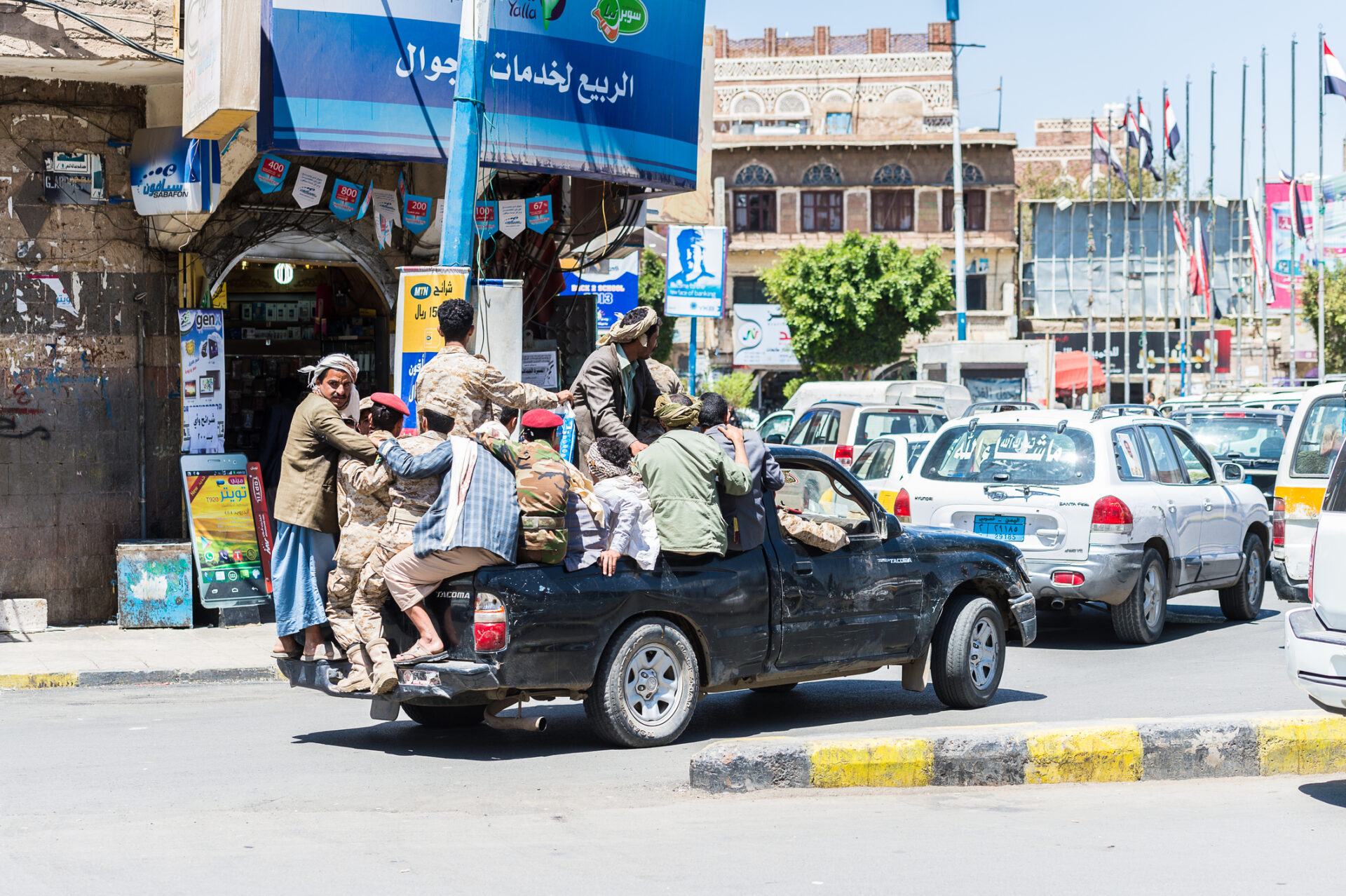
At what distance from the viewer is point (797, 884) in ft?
16.8

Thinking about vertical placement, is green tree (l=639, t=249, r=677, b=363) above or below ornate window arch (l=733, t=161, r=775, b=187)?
below

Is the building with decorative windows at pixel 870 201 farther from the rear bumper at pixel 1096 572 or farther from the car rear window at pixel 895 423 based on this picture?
the rear bumper at pixel 1096 572

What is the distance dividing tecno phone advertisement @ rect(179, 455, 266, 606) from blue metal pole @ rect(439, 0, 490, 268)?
140 inches

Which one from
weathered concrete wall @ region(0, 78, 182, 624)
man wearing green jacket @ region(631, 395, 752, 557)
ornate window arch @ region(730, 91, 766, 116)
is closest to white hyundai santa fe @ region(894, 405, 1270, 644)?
man wearing green jacket @ region(631, 395, 752, 557)

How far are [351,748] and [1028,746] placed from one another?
3529mm

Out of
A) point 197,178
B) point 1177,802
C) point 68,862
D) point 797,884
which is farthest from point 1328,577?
point 197,178

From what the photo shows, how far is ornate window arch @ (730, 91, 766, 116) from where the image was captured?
80188 millimetres

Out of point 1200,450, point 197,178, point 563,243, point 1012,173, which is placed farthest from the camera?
point 1012,173

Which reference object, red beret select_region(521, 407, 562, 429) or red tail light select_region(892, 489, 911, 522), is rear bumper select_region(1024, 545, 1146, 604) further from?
red beret select_region(521, 407, 562, 429)

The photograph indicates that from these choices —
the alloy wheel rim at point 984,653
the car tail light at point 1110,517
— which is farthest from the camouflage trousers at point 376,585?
the car tail light at point 1110,517

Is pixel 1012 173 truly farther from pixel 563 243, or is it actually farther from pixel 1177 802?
pixel 1177 802

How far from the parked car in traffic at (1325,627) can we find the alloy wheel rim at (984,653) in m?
2.39

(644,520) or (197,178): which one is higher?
(197,178)

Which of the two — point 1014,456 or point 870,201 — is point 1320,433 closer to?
point 1014,456
